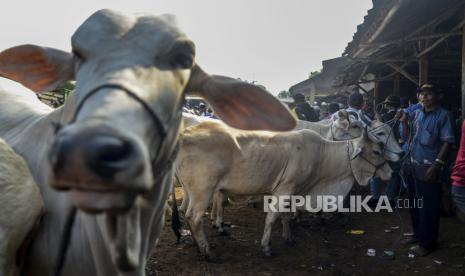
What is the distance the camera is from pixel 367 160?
611 cm

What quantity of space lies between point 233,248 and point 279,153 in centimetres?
150

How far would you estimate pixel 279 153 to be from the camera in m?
5.53

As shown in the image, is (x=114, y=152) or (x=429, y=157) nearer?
(x=114, y=152)

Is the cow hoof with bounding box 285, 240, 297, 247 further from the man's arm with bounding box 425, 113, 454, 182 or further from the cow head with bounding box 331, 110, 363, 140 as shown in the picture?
the cow head with bounding box 331, 110, 363, 140

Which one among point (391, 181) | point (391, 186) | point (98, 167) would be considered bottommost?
point (391, 186)

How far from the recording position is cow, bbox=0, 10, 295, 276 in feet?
3.54

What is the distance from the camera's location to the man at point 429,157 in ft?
15.4

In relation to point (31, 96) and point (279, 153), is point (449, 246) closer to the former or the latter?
point (279, 153)

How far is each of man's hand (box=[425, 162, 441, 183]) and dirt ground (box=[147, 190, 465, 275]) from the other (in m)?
1.10

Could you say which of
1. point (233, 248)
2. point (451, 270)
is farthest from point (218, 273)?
point (451, 270)

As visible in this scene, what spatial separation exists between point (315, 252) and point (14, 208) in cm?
454

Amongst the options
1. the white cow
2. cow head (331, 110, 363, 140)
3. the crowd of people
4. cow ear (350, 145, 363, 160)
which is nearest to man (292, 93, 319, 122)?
cow head (331, 110, 363, 140)

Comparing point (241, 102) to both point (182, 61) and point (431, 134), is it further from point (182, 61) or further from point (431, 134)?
point (431, 134)

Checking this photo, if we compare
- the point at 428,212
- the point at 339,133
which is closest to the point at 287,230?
the point at 428,212
